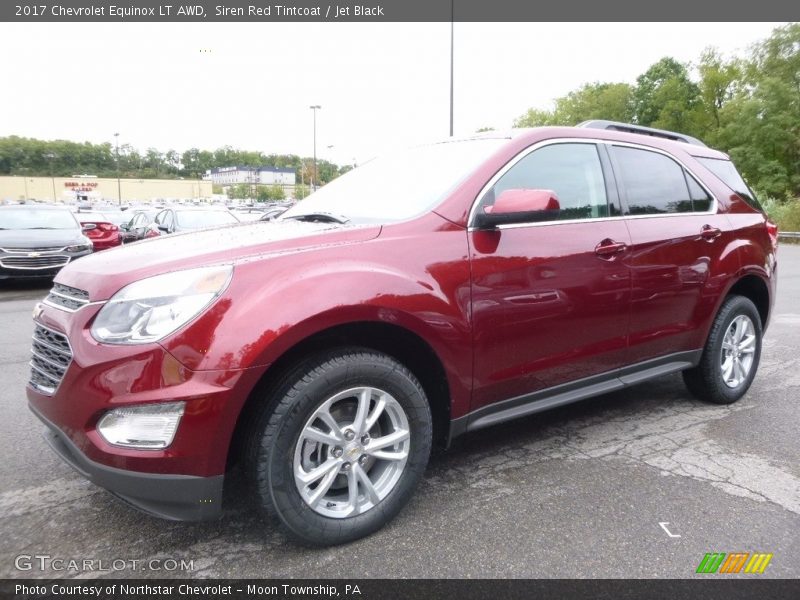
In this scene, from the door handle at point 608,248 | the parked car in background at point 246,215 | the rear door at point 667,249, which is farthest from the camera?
the parked car in background at point 246,215

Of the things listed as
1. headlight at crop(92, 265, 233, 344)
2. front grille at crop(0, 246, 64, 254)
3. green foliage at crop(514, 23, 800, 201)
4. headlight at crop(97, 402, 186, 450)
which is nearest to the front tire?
headlight at crop(97, 402, 186, 450)

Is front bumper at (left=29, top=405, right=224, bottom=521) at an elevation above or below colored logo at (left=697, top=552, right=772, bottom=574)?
above

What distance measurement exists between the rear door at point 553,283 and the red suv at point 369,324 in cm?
1

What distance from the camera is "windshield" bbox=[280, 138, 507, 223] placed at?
292 centimetres

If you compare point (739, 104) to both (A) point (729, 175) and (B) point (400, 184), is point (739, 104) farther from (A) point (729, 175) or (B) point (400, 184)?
A: (B) point (400, 184)

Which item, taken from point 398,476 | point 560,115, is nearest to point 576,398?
point 398,476

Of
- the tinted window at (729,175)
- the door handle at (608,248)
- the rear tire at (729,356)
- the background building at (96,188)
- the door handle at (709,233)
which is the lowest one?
the rear tire at (729,356)

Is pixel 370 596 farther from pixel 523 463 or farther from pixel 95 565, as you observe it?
pixel 523 463

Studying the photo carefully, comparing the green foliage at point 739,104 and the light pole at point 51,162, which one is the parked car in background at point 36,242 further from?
the light pole at point 51,162

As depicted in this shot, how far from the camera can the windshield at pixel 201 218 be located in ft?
38.5

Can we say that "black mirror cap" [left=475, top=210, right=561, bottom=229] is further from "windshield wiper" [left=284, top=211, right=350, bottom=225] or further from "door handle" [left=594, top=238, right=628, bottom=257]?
"windshield wiper" [left=284, top=211, right=350, bottom=225]

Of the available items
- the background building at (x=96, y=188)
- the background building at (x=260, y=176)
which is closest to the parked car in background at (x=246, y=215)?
the background building at (x=96, y=188)

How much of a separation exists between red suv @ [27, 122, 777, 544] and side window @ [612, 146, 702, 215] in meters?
0.01

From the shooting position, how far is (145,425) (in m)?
2.09
